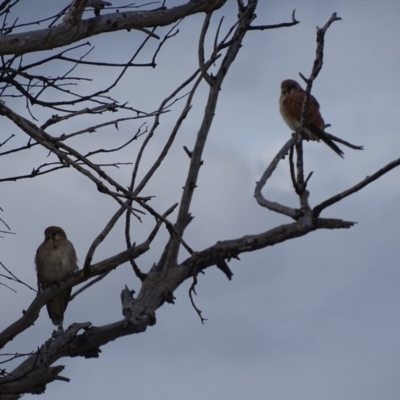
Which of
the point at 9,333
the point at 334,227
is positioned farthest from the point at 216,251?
the point at 9,333

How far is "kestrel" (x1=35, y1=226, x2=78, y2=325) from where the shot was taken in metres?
8.28

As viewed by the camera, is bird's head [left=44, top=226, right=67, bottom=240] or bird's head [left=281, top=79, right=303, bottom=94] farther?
bird's head [left=281, top=79, right=303, bottom=94]

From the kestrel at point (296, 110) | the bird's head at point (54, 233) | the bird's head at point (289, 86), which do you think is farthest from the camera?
the bird's head at point (289, 86)

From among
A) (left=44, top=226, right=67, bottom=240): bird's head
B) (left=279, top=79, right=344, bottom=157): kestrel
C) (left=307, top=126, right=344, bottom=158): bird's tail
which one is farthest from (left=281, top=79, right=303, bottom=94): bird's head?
(left=44, top=226, right=67, bottom=240): bird's head

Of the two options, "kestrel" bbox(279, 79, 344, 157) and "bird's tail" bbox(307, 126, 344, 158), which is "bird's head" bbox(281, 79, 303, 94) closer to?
"kestrel" bbox(279, 79, 344, 157)

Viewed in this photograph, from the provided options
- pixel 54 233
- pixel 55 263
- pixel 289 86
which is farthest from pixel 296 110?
pixel 55 263

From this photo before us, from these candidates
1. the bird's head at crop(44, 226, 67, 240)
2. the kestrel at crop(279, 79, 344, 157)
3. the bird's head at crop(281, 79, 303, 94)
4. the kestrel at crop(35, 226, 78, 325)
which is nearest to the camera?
the kestrel at crop(35, 226, 78, 325)

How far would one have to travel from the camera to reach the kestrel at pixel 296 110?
30.7 feet

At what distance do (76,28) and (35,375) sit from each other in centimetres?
209

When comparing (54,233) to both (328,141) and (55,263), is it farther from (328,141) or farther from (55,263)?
(328,141)

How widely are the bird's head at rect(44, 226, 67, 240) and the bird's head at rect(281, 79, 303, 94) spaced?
369 cm

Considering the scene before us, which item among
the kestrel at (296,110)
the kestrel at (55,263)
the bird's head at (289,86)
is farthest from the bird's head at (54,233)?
the bird's head at (289,86)

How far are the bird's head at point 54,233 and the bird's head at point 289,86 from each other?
3694 mm

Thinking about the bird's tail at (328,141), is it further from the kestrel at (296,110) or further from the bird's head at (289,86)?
the bird's head at (289,86)
